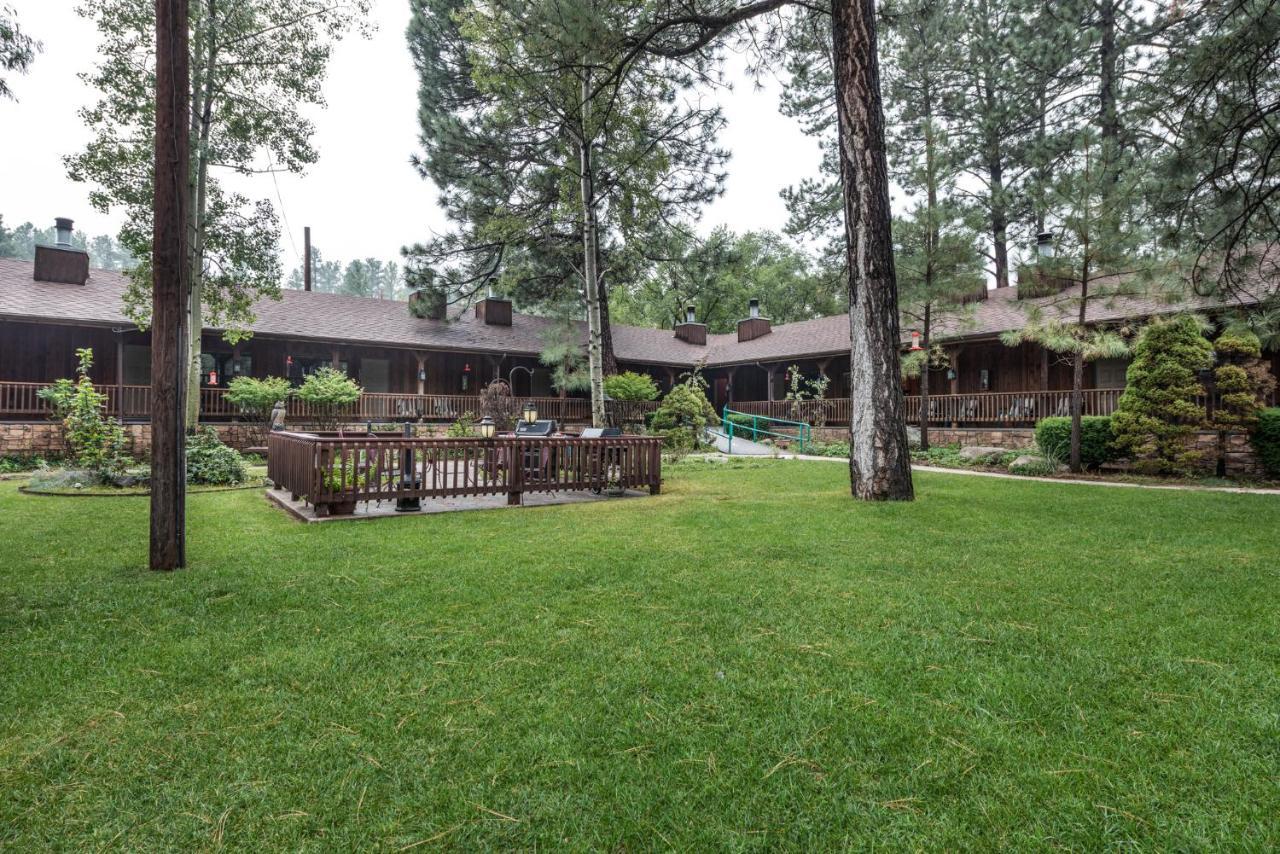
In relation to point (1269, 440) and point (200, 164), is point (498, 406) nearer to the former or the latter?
point (200, 164)

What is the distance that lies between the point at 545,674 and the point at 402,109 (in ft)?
69.4

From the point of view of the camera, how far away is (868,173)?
7789 mm

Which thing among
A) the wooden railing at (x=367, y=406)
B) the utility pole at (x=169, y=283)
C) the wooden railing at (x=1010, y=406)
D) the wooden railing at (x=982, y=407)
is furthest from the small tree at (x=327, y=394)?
the wooden railing at (x=1010, y=406)

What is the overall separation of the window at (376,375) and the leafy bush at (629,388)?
304 inches

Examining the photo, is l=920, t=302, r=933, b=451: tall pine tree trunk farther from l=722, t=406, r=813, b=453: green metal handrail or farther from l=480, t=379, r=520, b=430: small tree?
l=480, t=379, r=520, b=430: small tree

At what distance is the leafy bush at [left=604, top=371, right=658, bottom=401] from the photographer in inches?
765

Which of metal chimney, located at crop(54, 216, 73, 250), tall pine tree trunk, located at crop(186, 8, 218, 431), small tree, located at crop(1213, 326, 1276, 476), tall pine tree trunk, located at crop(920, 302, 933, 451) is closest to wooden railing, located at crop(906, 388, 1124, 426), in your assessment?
tall pine tree trunk, located at crop(920, 302, 933, 451)

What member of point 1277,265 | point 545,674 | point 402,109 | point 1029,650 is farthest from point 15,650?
point 402,109

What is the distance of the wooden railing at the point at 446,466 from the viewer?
22.1 feet

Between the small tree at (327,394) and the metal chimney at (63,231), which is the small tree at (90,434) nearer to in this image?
the small tree at (327,394)

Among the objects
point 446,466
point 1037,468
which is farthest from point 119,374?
point 1037,468

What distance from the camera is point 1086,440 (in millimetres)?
11867

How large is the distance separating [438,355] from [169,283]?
17865 mm

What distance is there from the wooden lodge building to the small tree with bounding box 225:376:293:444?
95 centimetres
